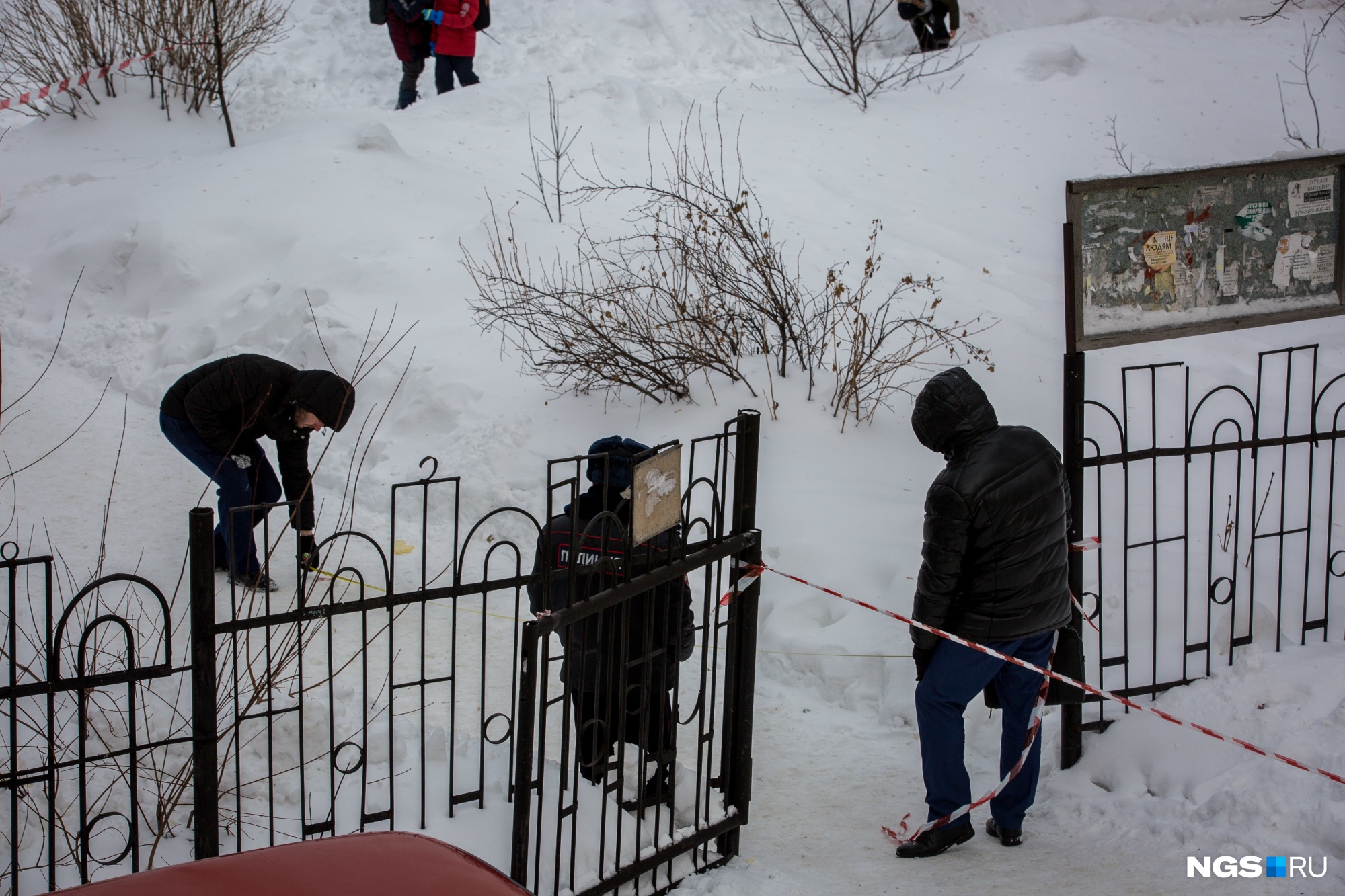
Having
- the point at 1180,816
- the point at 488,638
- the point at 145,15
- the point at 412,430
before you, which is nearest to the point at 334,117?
the point at 145,15

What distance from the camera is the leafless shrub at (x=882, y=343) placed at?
6.66 metres

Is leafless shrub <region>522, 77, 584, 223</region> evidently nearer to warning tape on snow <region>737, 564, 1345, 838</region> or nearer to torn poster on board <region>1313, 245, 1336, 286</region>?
torn poster on board <region>1313, 245, 1336, 286</region>

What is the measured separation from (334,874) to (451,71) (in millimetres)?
12268

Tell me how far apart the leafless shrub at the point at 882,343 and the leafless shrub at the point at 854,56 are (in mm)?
4134

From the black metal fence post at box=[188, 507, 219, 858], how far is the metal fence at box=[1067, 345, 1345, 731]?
9.74 feet

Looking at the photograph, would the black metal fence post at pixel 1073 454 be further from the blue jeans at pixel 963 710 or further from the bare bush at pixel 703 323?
the bare bush at pixel 703 323

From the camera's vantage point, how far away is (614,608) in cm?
321

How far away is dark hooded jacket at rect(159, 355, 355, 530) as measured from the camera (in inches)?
200

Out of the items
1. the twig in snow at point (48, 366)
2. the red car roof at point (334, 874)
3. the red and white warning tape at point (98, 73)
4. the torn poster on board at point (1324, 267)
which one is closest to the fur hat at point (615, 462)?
the red car roof at point (334, 874)

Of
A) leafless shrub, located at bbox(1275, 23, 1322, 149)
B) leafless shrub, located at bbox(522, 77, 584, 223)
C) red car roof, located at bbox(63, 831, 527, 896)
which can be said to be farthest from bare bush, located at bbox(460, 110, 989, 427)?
leafless shrub, located at bbox(1275, 23, 1322, 149)

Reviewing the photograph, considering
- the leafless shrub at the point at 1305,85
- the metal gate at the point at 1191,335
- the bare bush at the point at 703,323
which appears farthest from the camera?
the leafless shrub at the point at 1305,85

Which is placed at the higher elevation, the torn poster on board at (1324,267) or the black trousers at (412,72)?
the black trousers at (412,72)

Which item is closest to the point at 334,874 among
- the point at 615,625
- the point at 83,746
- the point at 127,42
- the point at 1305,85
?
the point at 83,746

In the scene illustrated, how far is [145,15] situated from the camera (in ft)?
36.6
